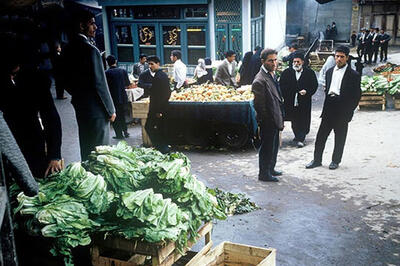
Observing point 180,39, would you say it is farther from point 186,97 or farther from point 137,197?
point 137,197

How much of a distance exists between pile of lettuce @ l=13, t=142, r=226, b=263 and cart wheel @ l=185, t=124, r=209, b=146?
5.21 m

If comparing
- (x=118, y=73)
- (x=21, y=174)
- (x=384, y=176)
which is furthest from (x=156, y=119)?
(x=21, y=174)

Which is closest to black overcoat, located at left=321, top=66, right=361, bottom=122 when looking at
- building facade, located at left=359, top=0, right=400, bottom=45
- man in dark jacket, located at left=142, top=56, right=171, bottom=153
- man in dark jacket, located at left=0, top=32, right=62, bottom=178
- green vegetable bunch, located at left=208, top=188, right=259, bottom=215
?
green vegetable bunch, located at left=208, top=188, right=259, bottom=215

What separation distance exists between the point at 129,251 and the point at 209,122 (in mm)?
5899

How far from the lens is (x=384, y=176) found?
739 cm

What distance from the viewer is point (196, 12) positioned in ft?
52.8

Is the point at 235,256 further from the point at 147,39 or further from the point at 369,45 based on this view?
the point at 369,45

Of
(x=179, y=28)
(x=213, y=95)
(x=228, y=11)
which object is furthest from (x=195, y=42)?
(x=213, y=95)

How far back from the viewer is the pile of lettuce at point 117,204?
10.7 ft

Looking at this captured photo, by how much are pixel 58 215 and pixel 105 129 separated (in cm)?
192

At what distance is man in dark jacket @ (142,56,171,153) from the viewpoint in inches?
326

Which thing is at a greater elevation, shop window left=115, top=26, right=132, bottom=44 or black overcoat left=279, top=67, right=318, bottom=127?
shop window left=115, top=26, right=132, bottom=44

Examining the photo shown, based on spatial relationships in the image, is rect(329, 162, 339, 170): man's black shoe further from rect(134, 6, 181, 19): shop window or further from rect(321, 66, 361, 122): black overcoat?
rect(134, 6, 181, 19): shop window

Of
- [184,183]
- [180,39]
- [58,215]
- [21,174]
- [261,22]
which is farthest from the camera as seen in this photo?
[261,22]
